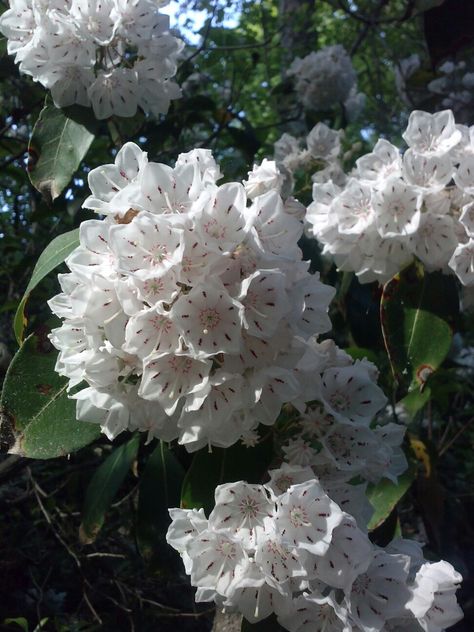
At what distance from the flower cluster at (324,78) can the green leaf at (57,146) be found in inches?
80.5

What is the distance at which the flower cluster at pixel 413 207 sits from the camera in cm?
159

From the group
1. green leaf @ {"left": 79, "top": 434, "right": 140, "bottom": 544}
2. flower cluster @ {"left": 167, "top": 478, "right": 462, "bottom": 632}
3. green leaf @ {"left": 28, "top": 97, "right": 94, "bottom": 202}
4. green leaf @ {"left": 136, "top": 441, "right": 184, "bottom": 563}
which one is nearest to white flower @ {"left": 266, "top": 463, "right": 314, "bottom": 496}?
flower cluster @ {"left": 167, "top": 478, "right": 462, "bottom": 632}

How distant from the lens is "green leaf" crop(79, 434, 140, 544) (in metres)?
1.74

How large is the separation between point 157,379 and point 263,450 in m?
0.29

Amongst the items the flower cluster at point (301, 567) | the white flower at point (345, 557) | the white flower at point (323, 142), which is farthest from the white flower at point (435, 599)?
the white flower at point (323, 142)

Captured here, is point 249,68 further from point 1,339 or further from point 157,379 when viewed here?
point 157,379

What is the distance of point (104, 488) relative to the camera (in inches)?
70.9

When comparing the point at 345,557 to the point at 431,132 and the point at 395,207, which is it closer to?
the point at 395,207

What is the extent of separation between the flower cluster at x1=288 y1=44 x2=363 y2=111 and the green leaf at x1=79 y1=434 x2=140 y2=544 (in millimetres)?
2434

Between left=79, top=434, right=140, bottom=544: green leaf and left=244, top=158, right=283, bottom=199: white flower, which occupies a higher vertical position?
left=244, top=158, right=283, bottom=199: white flower

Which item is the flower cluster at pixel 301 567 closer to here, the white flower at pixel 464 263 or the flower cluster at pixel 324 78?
the white flower at pixel 464 263

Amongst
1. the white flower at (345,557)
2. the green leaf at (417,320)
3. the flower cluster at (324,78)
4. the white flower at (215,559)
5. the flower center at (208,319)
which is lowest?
the flower cluster at (324,78)

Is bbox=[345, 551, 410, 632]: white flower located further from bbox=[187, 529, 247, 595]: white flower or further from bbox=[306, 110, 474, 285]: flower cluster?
bbox=[306, 110, 474, 285]: flower cluster

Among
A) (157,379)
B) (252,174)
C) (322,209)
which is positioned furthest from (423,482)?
(157,379)
